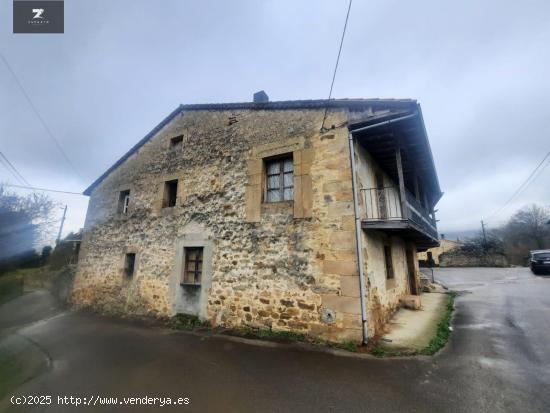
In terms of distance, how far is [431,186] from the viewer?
11.1m

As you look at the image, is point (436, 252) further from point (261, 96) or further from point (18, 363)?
point (18, 363)

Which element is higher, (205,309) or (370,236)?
(370,236)

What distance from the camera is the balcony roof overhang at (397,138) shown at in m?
5.53

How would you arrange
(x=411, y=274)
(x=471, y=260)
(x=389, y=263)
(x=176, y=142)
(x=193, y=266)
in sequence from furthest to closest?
(x=471, y=260)
(x=411, y=274)
(x=176, y=142)
(x=389, y=263)
(x=193, y=266)

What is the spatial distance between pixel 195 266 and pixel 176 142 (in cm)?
517

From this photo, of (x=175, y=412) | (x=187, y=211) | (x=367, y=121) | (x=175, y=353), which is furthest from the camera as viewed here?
(x=187, y=211)

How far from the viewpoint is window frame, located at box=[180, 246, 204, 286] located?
7.38 meters

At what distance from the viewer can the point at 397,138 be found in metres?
6.29

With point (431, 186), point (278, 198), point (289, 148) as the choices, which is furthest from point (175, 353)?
point (431, 186)

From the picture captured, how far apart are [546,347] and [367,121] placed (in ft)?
18.2

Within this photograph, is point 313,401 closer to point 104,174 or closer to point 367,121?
point 367,121

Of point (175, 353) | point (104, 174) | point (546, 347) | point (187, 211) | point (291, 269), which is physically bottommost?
point (175, 353)

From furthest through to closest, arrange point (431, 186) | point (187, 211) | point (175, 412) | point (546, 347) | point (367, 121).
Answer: point (431, 186) < point (187, 211) < point (367, 121) < point (546, 347) < point (175, 412)

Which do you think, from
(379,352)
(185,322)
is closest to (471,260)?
(379,352)
